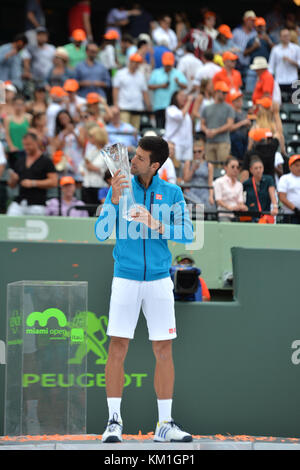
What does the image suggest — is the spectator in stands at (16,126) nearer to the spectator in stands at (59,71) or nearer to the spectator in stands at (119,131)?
the spectator in stands at (119,131)

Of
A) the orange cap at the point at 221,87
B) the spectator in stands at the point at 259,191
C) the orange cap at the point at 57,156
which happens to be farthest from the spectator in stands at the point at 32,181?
the orange cap at the point at 221,87

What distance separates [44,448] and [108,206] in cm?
165

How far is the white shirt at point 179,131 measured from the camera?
13.4 m

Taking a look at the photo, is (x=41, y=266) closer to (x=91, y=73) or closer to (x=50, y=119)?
(x=50, y=119)

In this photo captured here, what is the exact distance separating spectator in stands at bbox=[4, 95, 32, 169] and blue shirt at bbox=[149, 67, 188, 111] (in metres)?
2.74

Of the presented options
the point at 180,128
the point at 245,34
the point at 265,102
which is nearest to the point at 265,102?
the point at 265,102

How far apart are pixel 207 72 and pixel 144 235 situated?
33.3ft

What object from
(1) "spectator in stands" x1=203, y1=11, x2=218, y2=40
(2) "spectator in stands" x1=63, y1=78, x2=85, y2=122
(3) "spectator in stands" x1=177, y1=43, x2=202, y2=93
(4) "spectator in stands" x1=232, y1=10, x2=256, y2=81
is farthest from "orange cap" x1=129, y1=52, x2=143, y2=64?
(4) "spectator in stands" x1=232, y1=10, x2=256, y2=81

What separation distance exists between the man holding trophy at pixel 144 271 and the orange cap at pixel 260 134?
6381mm

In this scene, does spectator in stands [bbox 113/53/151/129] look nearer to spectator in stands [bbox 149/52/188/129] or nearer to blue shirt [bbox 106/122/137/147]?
spectator in stands [bbox 149/52/188/129]

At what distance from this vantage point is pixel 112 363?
19.4 feet

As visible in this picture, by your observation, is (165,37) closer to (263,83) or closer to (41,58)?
(41,58)

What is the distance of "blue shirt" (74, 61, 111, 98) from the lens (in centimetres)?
1559

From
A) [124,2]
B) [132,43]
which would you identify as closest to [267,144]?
[132,43]
